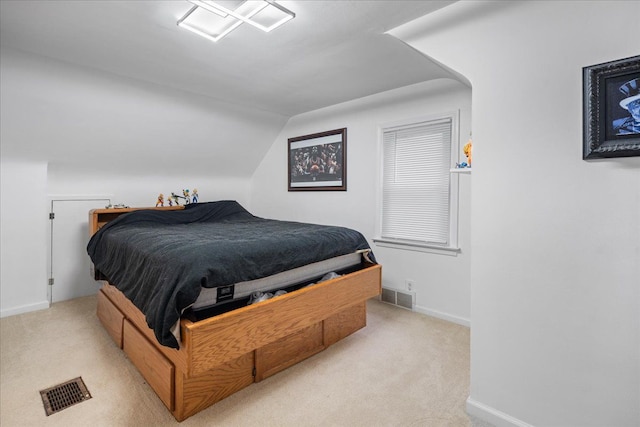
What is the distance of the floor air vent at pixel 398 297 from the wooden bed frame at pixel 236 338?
2.42 feet

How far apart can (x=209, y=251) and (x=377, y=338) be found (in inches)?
63.8

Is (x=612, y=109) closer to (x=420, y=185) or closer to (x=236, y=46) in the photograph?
(x=420, y=185)

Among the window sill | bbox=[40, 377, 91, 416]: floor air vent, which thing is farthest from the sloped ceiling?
bbox=[40, 377, 91, 416]: floor air vent

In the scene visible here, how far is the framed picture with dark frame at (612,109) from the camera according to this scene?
1.25 metres

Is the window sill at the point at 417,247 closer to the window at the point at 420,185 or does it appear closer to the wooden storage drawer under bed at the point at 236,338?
the window at the point at 420,185

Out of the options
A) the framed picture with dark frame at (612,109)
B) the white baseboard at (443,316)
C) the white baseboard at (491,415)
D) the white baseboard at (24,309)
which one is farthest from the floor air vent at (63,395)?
the framed picture with dark frame at (612,109)

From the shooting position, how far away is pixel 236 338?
1.71 m

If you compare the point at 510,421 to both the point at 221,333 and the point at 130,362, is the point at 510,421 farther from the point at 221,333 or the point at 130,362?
the point at 130,362

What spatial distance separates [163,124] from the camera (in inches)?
138

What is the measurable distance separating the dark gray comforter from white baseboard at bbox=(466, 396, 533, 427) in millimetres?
1270

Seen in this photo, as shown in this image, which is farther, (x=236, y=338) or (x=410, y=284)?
(x=410, y=284)

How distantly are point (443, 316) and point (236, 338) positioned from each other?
2.15 metres

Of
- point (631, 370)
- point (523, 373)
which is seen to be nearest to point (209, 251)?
point (523, 373)

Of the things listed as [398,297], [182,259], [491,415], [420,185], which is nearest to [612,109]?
[491,415]
